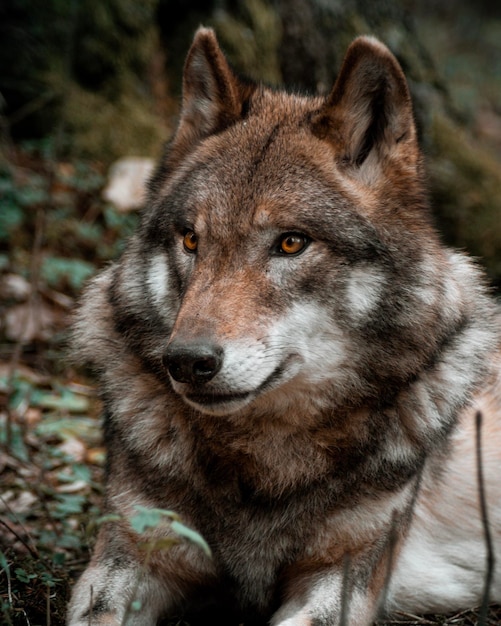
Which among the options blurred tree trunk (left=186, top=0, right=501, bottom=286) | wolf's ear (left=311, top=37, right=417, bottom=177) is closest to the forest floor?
wolf's ear (left=311, top=37, right=417, bottom=177)

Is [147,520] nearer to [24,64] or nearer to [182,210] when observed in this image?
[182,210]

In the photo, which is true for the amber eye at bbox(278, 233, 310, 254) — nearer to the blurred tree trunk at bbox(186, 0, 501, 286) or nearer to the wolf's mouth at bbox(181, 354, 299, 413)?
the wolf's mouth at bbox(181, 354, 299, 413)

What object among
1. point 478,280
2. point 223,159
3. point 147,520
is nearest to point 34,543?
point 147,520

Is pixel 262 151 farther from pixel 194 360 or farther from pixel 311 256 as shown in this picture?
pixel 194 360

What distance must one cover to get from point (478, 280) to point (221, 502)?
144 centimetres

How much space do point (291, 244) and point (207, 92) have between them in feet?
3.01

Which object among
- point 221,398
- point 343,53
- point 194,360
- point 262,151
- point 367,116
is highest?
point 343,53

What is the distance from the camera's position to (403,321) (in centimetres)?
304

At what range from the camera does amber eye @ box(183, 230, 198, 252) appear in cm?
311

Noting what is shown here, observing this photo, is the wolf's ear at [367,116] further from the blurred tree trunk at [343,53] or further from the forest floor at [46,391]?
the blurred tree trunk at [343,53]

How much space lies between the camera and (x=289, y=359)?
9.48 feet

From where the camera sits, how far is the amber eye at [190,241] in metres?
3.11

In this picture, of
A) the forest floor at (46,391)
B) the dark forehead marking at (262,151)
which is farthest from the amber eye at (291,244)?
the forest floor at (46,391)

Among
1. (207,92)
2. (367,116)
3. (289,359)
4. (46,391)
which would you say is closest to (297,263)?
(289,359)
